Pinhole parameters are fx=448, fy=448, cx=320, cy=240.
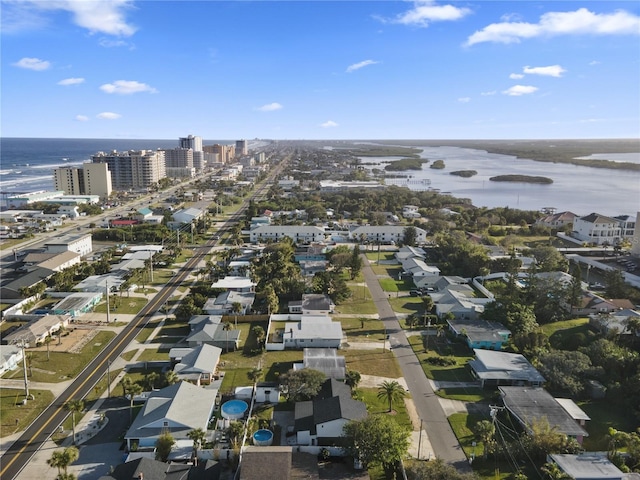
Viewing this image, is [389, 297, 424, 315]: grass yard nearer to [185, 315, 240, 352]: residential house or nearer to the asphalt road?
the asphalt road

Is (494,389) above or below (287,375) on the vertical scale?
below

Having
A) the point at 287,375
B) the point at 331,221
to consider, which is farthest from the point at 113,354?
the point at 331,221

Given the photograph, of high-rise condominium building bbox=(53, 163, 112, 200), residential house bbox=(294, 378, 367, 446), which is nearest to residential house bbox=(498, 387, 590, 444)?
residential house bbox=(294, 378, 367, 446)

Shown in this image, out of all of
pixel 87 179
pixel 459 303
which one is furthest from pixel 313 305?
pixel 87 179

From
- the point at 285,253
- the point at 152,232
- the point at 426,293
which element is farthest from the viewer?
the point at 152,232

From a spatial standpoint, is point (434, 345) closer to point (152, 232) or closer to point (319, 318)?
point (319, 318)

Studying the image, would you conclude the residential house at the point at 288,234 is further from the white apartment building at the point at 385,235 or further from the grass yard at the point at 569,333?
the grass yard at the point at 569,333

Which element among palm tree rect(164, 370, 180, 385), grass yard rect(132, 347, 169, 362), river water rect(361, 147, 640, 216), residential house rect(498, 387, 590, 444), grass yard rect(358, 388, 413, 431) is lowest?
grass yard rect(358, 388, 413, 431)
